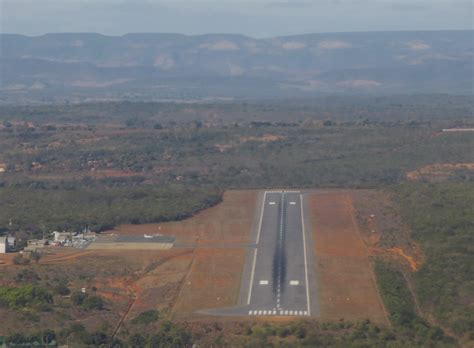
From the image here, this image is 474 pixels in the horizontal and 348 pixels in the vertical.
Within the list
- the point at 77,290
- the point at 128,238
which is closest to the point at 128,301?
the point at 77,290

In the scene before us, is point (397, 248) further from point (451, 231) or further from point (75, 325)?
point (75, 325)

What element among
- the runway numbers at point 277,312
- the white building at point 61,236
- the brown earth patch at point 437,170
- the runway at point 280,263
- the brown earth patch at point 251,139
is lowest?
the brown earth patch at point 251,139

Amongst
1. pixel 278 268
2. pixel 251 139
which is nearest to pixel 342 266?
pixel 278 268

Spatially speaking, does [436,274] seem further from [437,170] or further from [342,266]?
[437,170]

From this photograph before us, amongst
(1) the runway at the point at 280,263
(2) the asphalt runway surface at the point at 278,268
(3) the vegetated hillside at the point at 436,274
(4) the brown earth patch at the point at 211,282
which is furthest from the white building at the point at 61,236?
(3) the vegetated hillside at the point at 436,274

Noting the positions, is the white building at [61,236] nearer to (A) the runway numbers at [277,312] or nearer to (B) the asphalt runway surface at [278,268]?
(B) the asphalt runway surface at [278,268]

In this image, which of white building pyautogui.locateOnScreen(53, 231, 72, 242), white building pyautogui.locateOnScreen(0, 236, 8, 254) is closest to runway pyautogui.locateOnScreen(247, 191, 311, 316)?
white building pyautogui.locateOnScreen(53, 231, 72, 242)

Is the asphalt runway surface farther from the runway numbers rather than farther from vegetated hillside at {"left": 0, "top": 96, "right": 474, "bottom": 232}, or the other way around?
vegetated hillside at {"left": 0, "top": 96, "right": 474, "bottom": 232}
